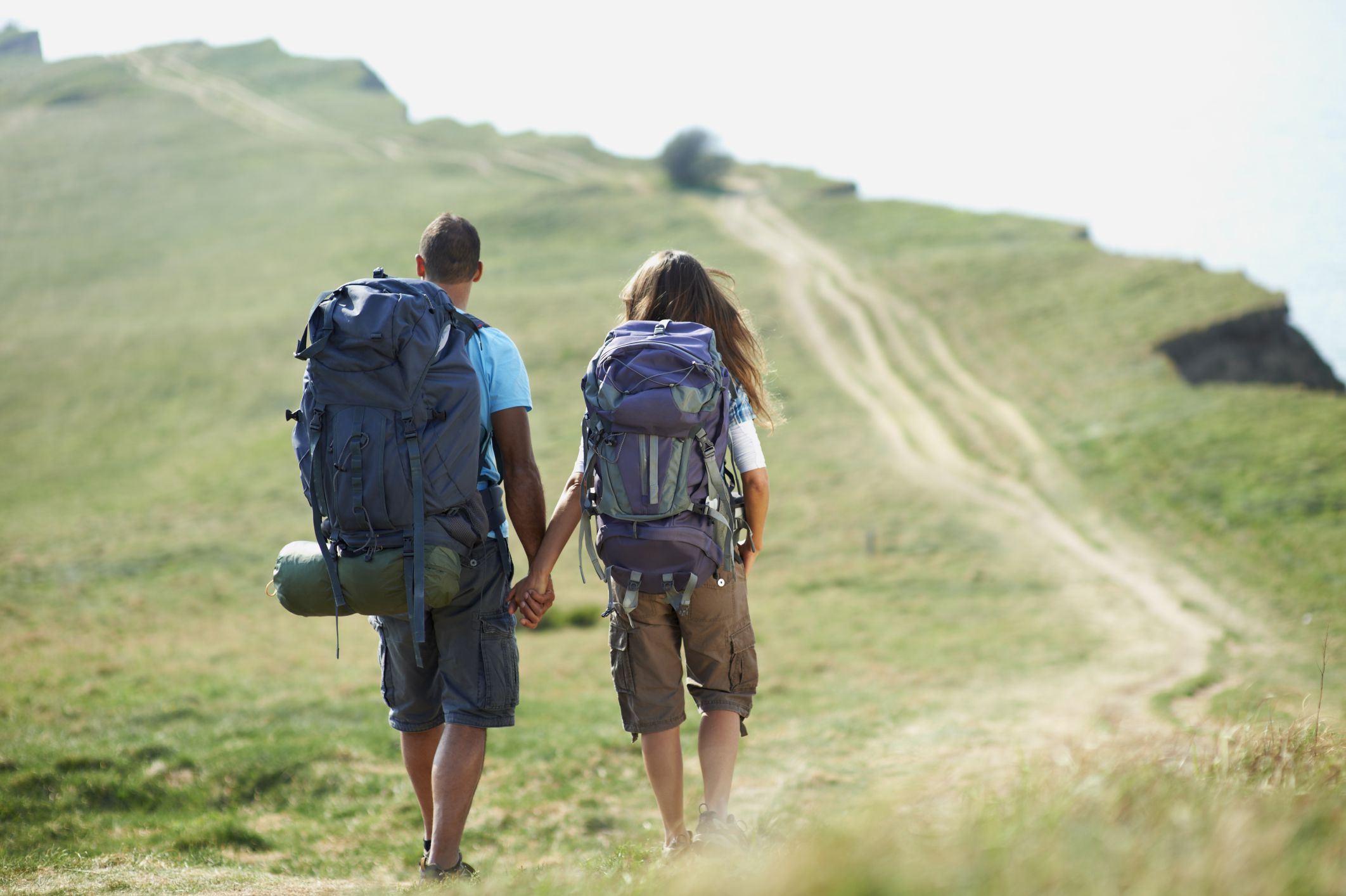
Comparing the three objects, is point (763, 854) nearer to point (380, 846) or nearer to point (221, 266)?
point (380, 846)

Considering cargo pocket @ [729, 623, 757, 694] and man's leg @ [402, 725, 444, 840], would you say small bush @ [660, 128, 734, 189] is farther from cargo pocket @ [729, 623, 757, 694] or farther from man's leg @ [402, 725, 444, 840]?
cargo pocket @ [729, 623, 757, 694]

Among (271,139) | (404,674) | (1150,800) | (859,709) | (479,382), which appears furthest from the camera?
(271,139)

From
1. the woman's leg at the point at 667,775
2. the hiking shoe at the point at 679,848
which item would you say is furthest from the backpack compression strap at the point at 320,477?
the hiking shoe at the point at 679,848

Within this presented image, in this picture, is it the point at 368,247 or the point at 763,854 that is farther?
the point at 368,247

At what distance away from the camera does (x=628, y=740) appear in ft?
28.8

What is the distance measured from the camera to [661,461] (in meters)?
3.86

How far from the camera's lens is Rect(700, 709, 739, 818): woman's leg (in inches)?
160

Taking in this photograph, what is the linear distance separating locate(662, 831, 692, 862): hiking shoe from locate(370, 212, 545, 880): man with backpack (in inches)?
33.9

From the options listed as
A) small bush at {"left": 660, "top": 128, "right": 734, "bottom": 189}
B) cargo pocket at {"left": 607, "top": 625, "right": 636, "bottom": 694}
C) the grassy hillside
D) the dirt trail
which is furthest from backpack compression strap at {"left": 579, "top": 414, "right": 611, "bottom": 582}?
small bush at {"left": 660, "top": 128, "right": 734, "bottom": 189}

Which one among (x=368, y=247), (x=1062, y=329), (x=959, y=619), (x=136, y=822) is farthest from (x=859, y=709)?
(x=368, y=247)

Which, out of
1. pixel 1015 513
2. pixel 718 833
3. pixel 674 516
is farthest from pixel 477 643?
pixel 1015 513

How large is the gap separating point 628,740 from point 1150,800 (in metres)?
6.41

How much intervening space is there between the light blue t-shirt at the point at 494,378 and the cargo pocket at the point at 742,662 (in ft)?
3.99

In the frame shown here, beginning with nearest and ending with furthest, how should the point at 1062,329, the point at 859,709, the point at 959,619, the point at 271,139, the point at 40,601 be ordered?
the point at 859,709, the point at 959,619, the point at 40,601, the point at 1062,329, the point at 271,139
